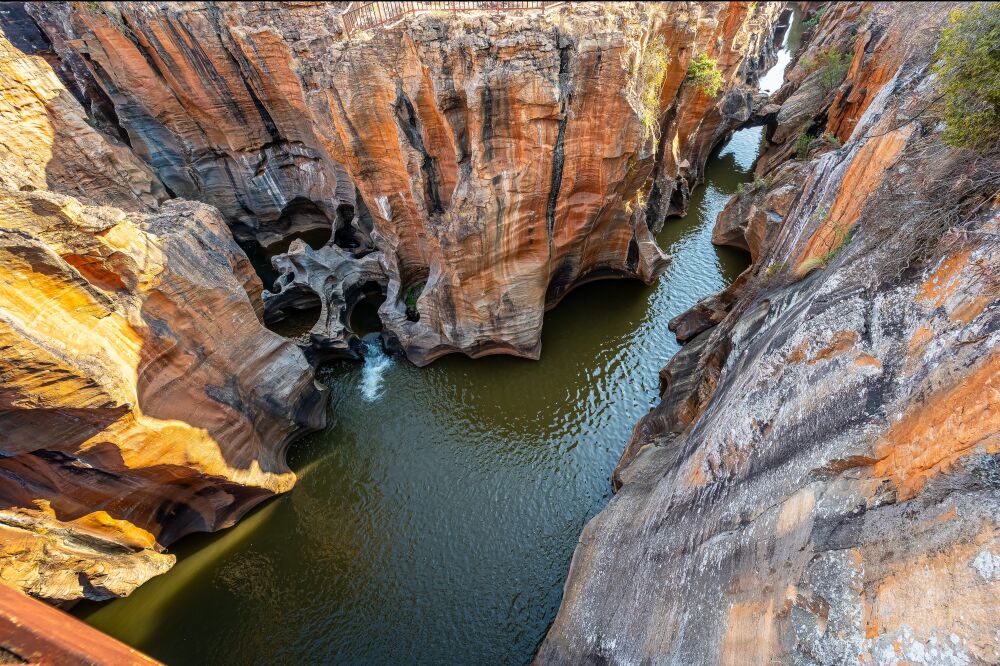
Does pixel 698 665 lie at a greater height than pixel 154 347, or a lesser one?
lesser

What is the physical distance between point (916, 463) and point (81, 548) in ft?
37.0

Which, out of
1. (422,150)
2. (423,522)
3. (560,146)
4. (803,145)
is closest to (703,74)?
(803,145)

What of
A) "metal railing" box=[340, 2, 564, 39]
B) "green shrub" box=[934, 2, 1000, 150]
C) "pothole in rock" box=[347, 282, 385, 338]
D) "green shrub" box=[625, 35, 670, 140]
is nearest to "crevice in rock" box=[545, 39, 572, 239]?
"metal railing" box=[340, 2, 564, 39]

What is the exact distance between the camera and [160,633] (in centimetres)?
746

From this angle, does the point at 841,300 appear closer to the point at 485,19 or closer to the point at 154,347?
the point at 485,19

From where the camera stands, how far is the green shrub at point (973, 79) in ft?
13.1

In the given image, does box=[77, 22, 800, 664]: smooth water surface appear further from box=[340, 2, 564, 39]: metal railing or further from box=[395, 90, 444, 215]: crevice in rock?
box=[340, 2, 564, 39]: metal railing

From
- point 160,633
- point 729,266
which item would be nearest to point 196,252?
point 160,633

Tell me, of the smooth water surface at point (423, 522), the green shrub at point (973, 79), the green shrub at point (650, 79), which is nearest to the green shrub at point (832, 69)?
the green shrub at point (650, 79)

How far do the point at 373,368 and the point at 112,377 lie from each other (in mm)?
6124

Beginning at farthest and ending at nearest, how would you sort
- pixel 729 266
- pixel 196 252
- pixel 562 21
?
pixel 729 266 → pixel 562 21 → pixel 196 252

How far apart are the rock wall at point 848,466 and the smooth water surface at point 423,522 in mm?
1478

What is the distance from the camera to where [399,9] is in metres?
10.3

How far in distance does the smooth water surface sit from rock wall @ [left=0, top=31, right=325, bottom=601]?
850mm
